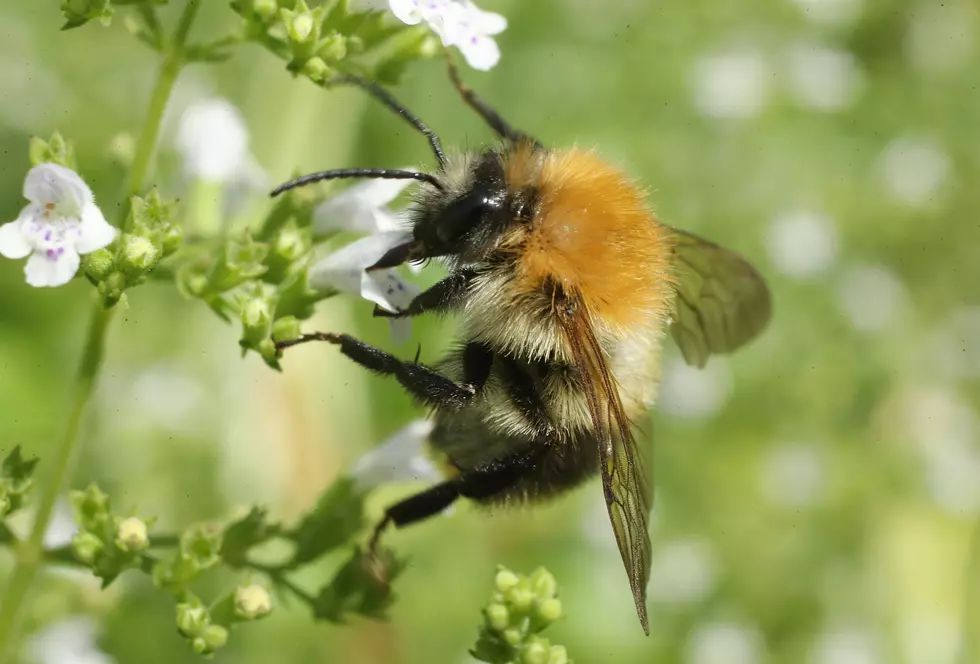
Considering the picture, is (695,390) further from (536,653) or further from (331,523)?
(536,653)

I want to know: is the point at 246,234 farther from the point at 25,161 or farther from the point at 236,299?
the point at 25,161

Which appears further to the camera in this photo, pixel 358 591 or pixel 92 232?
pixel 358 591

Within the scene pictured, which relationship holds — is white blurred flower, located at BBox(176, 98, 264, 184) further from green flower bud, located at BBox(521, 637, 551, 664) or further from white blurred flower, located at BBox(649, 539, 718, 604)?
white blurred flower, located at BBox(649, 539, 718, 604)

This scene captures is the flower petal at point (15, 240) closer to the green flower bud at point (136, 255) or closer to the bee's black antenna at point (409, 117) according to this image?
the green flower bud at point (136, 255)

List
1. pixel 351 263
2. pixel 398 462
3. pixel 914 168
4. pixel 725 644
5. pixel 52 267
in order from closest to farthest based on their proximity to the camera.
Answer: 1. pixel 52 267
2. pixel 351 263
3. pixel 398 462
4. pixel 725 644
5. pixel 914 168

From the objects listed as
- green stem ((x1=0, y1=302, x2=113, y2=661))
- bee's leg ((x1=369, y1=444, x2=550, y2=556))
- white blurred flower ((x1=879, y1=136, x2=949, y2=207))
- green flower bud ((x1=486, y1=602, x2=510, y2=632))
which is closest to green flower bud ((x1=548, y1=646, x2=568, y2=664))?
green flower bud ((x1=486, y1=602, x2=510, y2=632))

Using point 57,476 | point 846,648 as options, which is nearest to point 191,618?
point 57,476
